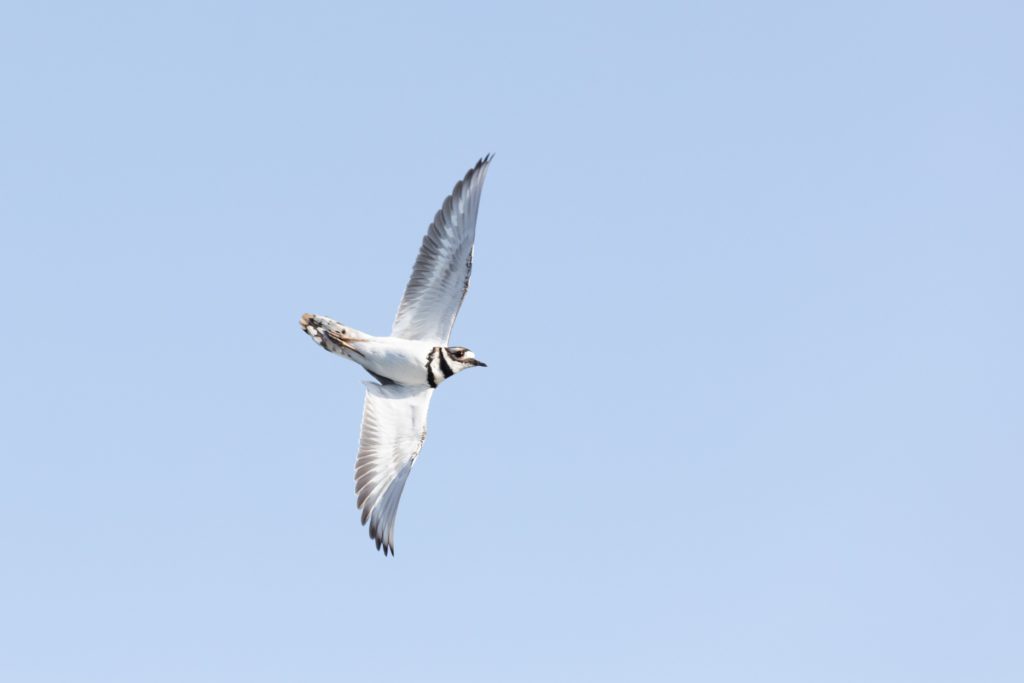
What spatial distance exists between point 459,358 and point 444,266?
112 inches

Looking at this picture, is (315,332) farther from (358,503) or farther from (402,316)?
(358,503)

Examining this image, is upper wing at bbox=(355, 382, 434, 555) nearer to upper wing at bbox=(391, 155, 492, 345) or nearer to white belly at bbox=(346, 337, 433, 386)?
white belly at bbox=(346, 337, 433, 386)

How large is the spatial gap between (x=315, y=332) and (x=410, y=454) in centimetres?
446

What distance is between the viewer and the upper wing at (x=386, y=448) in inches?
1287

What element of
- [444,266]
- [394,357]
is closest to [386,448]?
[394,357]

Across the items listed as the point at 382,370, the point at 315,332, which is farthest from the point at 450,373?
the point at 315,332

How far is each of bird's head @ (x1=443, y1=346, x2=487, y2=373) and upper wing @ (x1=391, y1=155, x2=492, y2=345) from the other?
74 centimetres

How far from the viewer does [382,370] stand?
32.8 metres

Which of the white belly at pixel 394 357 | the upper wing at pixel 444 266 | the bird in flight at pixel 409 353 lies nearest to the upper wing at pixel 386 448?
the bird in flight at pixel 409 353

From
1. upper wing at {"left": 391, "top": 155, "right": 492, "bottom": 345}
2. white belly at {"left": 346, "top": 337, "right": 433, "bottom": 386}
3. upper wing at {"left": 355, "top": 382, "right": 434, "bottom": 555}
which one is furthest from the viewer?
upper wing at {"left": 355, "top": 382, "right": 434, "bottom": 555}

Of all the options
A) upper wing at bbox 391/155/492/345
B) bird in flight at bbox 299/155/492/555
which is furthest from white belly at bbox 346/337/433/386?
upper wing at bbox 391/155/492/345

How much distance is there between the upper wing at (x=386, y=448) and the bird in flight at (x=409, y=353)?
1.1 inches

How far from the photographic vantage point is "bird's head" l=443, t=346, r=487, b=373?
33.0 metres

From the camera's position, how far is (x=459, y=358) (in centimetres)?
3325
